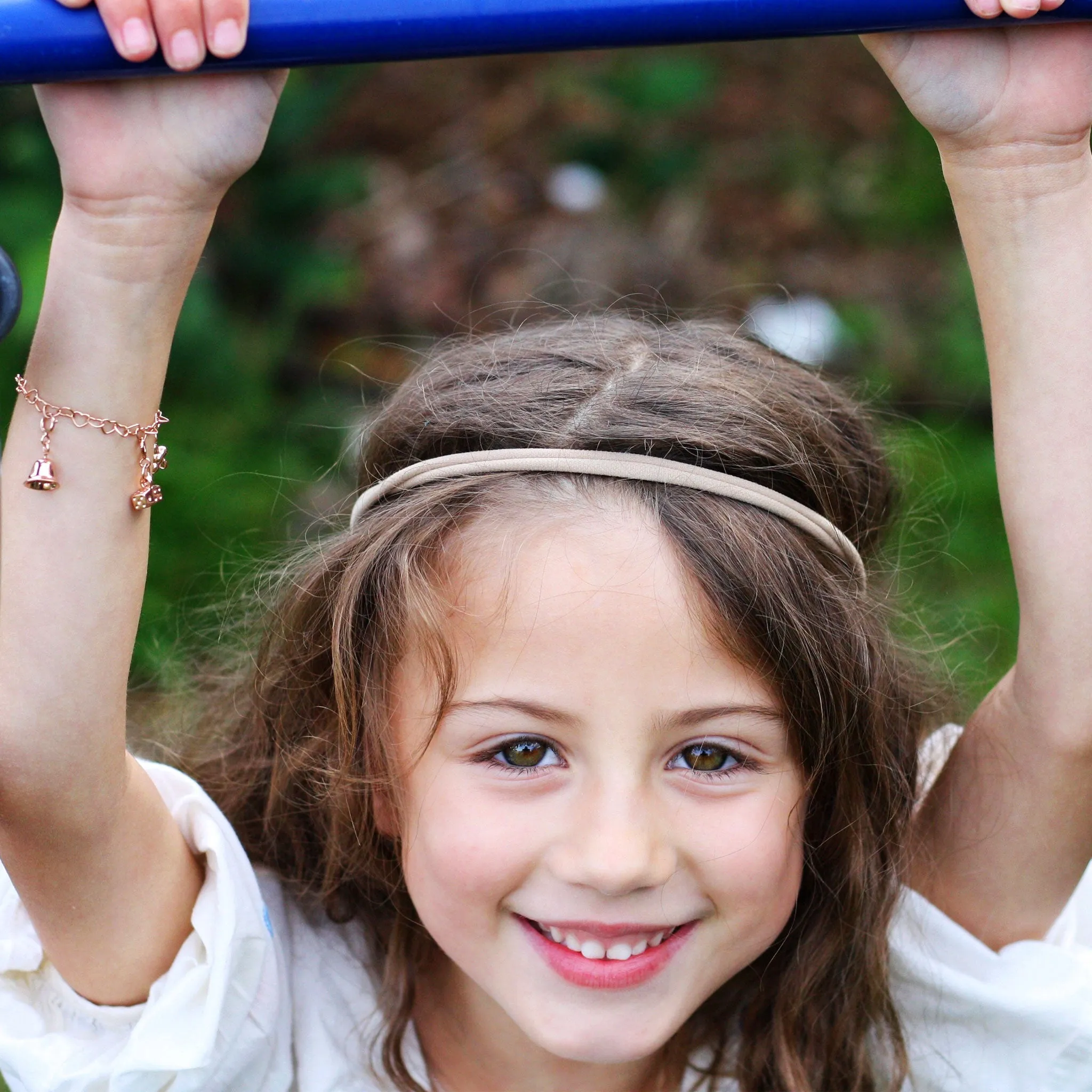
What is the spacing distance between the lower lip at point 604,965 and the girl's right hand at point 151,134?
92 centimetres

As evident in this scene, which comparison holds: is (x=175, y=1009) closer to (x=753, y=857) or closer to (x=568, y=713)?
(x=568, y=713)

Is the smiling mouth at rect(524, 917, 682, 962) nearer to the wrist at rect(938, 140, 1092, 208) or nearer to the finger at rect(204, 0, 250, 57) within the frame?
the wrist at rect(938, 140, 1092, 208)

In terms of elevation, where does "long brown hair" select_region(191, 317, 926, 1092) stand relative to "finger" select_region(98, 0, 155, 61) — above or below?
below

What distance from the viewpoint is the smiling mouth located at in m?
1.75

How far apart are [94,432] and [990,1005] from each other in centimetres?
135

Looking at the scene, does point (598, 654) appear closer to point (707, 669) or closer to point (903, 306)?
point (707, 669)

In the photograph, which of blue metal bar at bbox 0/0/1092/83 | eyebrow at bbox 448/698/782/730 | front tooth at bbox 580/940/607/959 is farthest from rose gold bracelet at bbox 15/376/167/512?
front tooth at bbox 580/940/607/959

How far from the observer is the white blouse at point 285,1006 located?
179cm

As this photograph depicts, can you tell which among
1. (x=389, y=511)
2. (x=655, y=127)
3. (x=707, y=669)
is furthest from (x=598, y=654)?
(x=655, y=127)

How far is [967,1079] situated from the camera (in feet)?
6.64

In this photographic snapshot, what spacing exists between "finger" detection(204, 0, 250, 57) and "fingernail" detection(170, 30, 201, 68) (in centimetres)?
2

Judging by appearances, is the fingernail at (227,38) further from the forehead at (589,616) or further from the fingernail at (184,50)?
the forehead at (589,616)

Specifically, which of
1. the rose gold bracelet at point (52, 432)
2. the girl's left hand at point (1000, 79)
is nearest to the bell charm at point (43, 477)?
the rose gold bracelet at point (52, 432)

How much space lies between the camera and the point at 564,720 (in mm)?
1688
